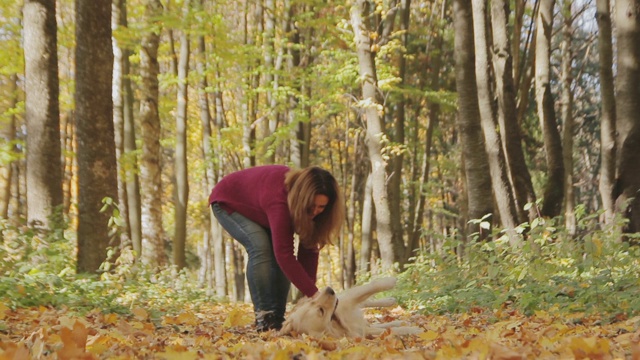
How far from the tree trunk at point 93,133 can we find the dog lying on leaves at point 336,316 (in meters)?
4.26

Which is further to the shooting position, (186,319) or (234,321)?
(186,319)

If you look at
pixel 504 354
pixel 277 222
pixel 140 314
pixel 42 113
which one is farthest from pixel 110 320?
pixel 42 113

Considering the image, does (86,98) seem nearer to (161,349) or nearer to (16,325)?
(16,325)

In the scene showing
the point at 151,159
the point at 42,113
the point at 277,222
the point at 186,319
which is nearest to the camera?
the point at 277,222

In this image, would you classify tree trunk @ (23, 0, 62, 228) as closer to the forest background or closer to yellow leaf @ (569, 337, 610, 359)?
the forest background

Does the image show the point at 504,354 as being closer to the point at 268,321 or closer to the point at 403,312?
the point at 268,321

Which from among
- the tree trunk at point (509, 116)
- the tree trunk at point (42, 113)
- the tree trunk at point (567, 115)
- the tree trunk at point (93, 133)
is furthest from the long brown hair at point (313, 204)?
the tree trunk at point (567, 115)

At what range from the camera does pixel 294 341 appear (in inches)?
176

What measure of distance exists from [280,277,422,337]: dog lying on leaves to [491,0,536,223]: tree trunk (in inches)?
264

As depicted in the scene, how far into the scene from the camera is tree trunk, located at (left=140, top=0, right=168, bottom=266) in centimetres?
1391

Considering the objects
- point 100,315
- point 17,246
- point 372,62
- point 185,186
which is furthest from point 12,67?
point 100,315

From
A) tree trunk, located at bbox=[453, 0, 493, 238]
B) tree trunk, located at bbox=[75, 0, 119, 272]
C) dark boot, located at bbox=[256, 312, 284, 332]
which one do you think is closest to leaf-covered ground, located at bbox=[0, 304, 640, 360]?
dark boot, located at bbox=[256, 312, 284, 332]

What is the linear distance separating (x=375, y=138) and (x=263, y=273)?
10.1 m

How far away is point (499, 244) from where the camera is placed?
29.1 feet
